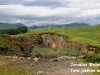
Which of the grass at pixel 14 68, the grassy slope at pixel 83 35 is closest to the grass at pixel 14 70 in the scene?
the grass at pixel 14 68

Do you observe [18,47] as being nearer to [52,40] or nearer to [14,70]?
[52,40]

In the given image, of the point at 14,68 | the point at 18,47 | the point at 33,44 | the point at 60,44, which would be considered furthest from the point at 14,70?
the point at 60,44

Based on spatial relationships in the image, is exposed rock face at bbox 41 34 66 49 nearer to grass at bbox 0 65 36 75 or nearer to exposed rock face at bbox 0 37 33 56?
exposed rock face at bbox 0 37 33 56

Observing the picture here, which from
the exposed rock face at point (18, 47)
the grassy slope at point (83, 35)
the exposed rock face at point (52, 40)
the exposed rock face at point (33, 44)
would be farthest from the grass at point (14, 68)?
the exposed rock face at point (52, 40)

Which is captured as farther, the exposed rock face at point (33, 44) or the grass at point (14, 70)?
the exposed rock face at point (33, 44)

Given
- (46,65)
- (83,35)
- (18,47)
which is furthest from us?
(83,35)

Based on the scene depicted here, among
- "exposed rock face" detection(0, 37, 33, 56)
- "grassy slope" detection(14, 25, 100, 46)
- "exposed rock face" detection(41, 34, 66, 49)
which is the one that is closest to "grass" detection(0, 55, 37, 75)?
"exposed rock face" detection(0, 37, 33, 56)

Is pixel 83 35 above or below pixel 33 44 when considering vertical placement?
above

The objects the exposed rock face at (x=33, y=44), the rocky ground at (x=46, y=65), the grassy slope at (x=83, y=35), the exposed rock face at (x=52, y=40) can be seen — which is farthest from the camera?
the exposed rock face at (x=52, y=40)

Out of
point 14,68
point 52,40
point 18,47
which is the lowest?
point 18,47

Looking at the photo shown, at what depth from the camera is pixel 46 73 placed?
120 feet

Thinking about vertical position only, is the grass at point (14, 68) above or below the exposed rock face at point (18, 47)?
above

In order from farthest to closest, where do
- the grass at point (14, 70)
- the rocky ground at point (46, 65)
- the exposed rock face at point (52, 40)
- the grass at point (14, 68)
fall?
the exposed rock face at point (52, 40)
the rocky ground at point (46, 65)
the grass at point (14, 68)
the grass at point (14, 70)

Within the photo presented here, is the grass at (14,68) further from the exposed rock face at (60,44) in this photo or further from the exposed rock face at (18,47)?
the exposed rock face at (60,44)
